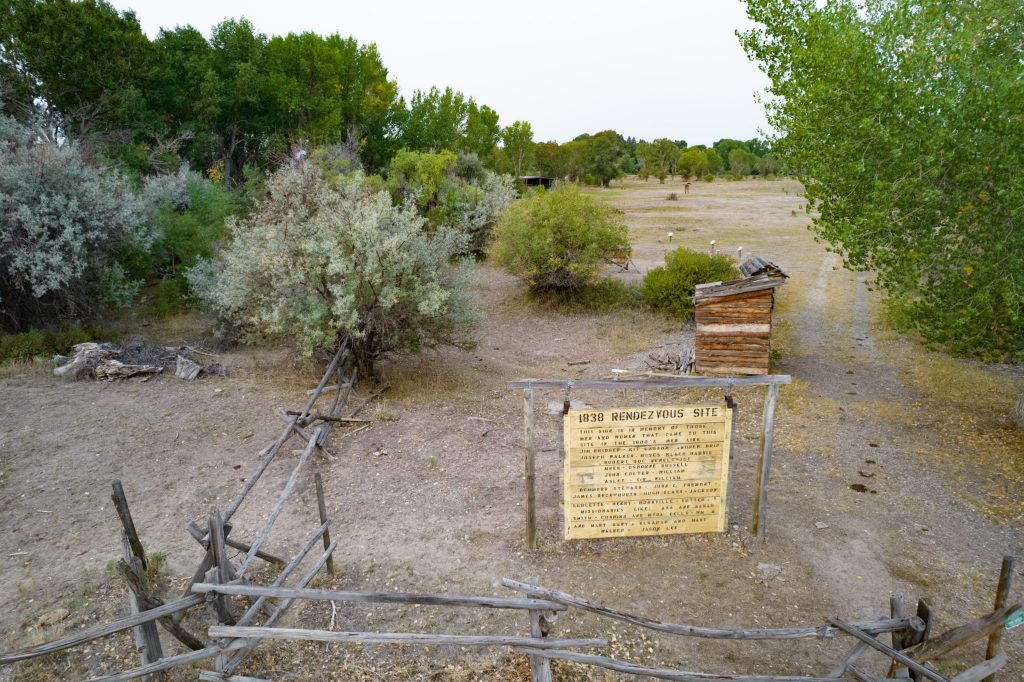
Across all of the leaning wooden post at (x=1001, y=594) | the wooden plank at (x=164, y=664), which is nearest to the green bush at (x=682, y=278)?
the leaning wooden post at (x=1001, y=594)

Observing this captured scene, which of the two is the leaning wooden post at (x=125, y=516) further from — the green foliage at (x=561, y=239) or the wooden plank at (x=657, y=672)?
the green foliage at (x=561, y=239)

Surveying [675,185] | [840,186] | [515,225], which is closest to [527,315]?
[515,225]

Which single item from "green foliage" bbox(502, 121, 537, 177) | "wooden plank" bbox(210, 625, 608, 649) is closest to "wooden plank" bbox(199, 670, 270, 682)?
"wooden plank" bbox(210, 625, 608, 649)

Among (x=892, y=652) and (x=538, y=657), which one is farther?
(x=538, y=657)

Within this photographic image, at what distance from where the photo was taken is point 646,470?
24.1ft

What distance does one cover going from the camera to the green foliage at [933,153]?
8.43 meters

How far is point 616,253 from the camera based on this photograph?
70.6ft

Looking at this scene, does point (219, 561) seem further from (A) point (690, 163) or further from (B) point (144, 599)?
(A) point (690, 163)

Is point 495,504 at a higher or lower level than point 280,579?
lower

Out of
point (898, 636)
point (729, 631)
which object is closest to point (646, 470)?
point (729, 631)

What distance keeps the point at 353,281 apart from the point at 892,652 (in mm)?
10261

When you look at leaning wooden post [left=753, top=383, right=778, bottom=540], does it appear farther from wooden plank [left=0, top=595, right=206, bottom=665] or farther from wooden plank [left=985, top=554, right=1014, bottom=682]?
wooden plank [left=0, top=595, right=206, bottom=665]

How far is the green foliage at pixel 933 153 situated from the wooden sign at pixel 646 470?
4.57m

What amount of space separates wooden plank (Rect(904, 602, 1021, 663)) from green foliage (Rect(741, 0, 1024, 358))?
5.13 metres
